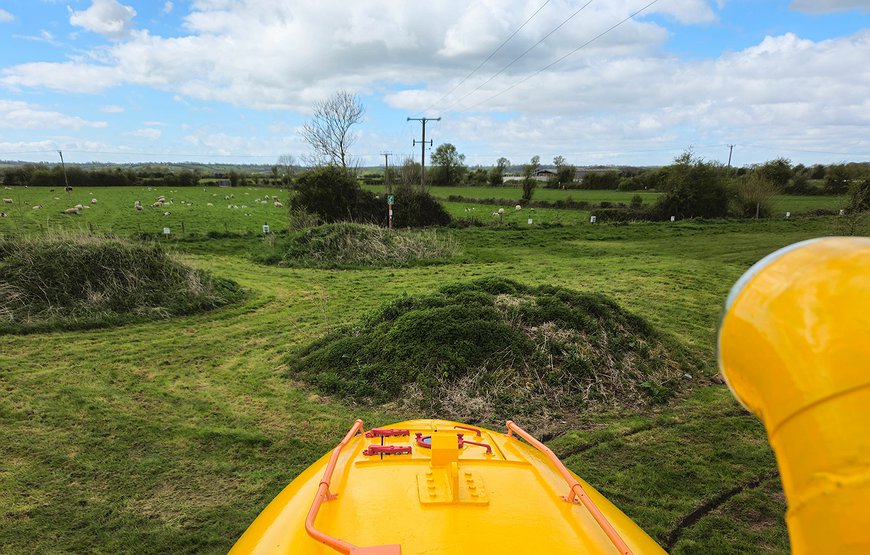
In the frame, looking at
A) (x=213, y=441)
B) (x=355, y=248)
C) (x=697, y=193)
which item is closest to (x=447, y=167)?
(x=697, y=193)

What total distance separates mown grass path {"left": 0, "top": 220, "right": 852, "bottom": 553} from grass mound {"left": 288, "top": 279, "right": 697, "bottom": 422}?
1.22 ft

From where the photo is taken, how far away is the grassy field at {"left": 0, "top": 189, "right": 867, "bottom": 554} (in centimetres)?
418

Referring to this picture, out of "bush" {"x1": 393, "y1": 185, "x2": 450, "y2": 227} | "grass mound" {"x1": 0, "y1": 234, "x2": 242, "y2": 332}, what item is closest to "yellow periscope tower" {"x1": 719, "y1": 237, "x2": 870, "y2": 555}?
"grass mound" {"x1": 0, "y1": 234, "x2": 242, "y2": 332}

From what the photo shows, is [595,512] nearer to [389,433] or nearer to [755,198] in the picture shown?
[389,433]

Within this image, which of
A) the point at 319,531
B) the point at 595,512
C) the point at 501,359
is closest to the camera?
the point at 319,531

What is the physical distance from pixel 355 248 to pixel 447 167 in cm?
5778

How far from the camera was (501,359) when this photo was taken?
6672 millimetres

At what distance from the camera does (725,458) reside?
207 inches

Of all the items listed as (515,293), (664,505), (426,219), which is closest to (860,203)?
(426,219)

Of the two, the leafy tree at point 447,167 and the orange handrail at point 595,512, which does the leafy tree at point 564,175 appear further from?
the orange handrail at point 595,512

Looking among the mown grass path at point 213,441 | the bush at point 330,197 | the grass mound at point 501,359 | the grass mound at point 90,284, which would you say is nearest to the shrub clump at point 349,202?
the bush at point 330,197

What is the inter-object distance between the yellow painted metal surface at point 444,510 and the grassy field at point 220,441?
7.37 ft

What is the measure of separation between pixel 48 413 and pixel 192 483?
2788mm

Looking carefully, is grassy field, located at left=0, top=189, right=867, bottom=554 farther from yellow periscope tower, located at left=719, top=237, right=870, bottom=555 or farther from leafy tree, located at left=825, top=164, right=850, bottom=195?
leafy tree, located at left=825, top=164, right=850, bottom=195
